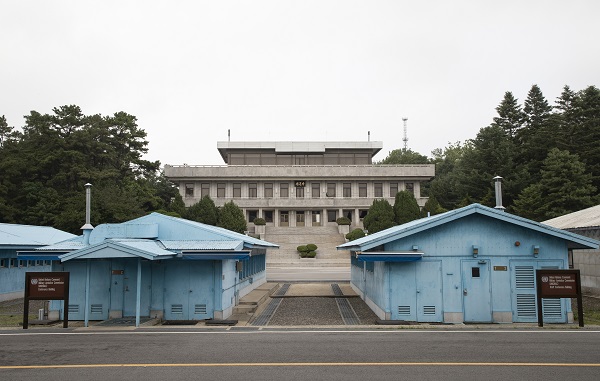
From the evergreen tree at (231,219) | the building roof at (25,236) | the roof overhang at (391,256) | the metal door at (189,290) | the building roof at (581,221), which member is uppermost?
the evergreen tree at (231,219)

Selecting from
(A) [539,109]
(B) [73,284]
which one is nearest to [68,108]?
(B) [73,284]

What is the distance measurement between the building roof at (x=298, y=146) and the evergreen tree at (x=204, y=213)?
2074 centimetres

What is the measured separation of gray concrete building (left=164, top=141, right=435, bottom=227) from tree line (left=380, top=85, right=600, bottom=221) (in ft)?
33.6

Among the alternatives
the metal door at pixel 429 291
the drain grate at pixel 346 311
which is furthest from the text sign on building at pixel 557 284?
the drain grate at pixel 346 311

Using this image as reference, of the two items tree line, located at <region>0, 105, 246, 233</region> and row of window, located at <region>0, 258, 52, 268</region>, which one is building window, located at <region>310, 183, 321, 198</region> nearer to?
tree line, located at <region>0, 105, 246, 233</region>

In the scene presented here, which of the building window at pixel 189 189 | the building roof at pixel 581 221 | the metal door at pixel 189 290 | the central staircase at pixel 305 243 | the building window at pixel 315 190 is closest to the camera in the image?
the metal door at pixel 189 290

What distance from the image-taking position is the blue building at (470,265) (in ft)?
60.8

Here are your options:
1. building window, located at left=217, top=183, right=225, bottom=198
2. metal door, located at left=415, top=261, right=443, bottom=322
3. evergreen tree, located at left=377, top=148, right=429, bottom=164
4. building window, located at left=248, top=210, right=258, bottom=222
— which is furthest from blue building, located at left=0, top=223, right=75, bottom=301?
evergreen tree, located at left=377, top=148, right=429, bottom=164

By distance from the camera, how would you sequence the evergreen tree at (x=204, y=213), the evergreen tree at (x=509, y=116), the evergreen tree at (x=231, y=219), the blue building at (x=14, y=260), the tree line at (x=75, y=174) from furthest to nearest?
the evergreen tree at (x=509, y=116), the evergreen tree at (x=204, y=213), the evergreen tree at (x=231, y=219), the tree line at (x=75, y=174), the blue building at (x=14, y=260)

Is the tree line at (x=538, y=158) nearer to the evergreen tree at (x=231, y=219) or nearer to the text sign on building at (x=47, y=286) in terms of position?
the evergreen tree at (x=231, y=219)

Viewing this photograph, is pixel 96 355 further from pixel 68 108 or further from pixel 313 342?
pixel 68 108

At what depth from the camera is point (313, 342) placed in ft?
47.6

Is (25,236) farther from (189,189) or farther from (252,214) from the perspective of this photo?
(252,214)

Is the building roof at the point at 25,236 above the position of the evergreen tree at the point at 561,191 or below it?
below
